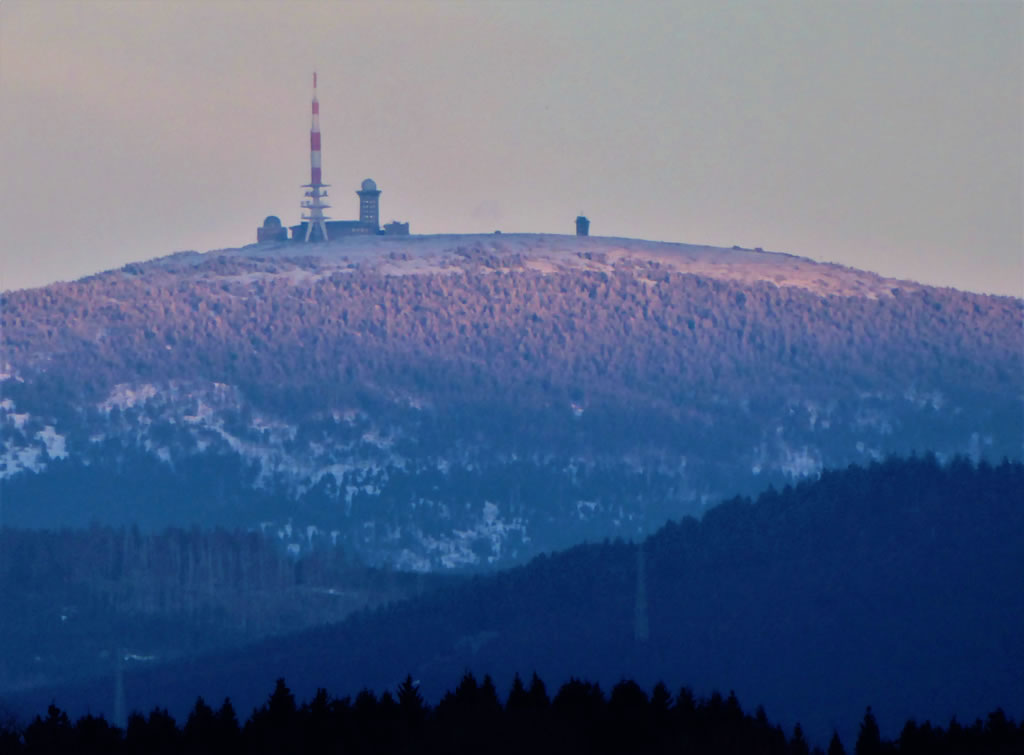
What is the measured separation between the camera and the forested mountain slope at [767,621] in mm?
114250

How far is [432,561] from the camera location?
7470 inches

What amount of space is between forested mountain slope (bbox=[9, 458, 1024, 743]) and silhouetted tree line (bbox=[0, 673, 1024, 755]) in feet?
131

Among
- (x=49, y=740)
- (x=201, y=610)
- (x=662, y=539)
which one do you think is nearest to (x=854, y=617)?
(x=662, y=539)

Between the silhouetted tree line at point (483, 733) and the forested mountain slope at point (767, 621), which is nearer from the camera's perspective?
the silhouetted tree line at point (483, 733)

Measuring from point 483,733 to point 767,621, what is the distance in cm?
6708

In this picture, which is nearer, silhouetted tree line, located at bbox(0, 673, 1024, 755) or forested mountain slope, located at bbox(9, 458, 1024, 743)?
silhouetted tree line, located at bbox(0, 673, 1024, 755)

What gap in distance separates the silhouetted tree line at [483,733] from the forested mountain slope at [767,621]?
39.8m

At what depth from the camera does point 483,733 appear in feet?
199

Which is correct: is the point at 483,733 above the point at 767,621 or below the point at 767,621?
above

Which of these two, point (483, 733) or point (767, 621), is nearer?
point (483, 733)

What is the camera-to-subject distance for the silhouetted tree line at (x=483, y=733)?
5897 cm

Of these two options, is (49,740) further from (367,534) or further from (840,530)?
(367,534)

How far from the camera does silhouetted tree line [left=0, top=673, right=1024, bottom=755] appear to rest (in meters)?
59.0

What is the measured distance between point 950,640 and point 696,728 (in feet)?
185
